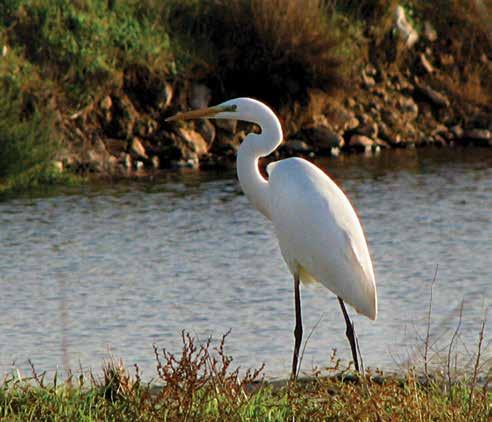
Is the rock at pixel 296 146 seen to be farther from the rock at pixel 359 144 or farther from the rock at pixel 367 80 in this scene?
the rock at pixel 367 80

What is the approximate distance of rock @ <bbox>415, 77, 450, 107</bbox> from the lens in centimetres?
1705

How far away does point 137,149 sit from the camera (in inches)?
583

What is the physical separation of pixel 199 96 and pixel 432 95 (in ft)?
11.3

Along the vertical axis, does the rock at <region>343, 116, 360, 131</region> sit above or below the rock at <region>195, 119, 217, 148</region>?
above

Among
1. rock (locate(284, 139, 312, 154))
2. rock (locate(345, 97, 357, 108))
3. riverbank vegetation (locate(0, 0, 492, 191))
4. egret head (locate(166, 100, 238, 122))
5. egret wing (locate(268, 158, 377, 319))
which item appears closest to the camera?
egret wing (locate(268, 158, 377, 319))

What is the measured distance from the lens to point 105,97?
14.8 metres

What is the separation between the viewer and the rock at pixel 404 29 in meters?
17.4

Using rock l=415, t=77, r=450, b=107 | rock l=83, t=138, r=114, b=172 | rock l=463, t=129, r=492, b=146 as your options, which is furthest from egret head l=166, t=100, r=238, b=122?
rock l=415, t=77, r=450, b=107

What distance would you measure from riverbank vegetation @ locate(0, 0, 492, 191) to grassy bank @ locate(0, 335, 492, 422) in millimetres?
7660

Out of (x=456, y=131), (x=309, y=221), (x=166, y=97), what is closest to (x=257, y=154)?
(x=309, y=221)

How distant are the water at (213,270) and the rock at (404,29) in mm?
3114

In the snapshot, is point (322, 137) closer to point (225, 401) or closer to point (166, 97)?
point (166, 97)

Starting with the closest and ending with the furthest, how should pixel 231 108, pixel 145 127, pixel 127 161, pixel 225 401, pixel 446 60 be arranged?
1. pixel 225 401
2. pixel 231 108
3. pixel 127 161
4. pixel 145 127
5. pixel 446 60

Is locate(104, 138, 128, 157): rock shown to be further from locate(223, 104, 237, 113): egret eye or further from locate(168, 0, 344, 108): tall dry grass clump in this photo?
locate(223, 104, 237, 113): egret eye
